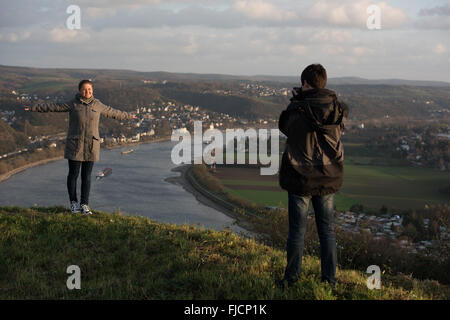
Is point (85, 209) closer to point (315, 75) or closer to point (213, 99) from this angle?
point (315, 75)

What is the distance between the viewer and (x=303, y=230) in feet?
10.7

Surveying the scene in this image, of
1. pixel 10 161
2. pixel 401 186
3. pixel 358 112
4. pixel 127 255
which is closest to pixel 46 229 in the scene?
pixel 127 255

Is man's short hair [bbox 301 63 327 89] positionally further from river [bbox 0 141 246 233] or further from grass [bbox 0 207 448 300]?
river [bbox 0 141 246 233]

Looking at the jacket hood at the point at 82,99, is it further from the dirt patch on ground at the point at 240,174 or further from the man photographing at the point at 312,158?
the dirt patch on ground at the point at 240,174

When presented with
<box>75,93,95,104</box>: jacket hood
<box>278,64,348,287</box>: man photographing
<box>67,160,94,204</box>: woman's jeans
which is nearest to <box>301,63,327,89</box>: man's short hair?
<box>278,64,348,287</box>: man photographing

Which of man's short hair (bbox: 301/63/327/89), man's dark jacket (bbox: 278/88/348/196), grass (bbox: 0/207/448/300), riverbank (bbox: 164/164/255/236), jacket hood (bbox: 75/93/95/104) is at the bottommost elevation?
riverbank (bbox: 164/164/255/236)

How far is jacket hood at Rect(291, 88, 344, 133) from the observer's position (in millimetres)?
3146

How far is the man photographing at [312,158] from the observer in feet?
10.4

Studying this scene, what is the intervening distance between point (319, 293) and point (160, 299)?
126 centimetres

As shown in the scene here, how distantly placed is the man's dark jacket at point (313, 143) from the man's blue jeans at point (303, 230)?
0.31 ft

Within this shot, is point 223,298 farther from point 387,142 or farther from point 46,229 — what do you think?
point 387,142

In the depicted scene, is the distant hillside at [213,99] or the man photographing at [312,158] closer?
the man photographing at [312,158]

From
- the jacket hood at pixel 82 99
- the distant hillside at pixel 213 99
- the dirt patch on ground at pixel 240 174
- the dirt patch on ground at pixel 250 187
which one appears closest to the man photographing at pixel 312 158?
the jacket hood at pixel 82 99

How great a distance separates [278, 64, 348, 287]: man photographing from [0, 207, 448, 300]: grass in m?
0.35
